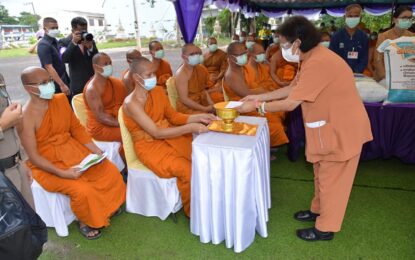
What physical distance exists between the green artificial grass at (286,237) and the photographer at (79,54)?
6.61ft

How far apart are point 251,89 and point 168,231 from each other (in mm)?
2001

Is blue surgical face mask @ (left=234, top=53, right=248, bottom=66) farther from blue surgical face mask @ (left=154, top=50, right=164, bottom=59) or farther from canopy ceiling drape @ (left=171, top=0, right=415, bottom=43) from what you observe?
blue surgical face mask @ (left=154, top=50, right=164, bottom=59)

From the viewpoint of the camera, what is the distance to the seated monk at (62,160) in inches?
85.8

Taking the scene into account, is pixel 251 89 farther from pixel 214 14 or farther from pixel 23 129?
pixel 214 14

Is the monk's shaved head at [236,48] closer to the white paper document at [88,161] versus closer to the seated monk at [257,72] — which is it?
the seated monk at [257,72]

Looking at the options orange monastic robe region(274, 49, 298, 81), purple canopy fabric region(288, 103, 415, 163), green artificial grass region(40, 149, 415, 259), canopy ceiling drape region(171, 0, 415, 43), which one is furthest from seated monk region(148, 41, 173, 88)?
green artificial grass region(40, 149, 415, 259)

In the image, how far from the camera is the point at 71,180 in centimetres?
229

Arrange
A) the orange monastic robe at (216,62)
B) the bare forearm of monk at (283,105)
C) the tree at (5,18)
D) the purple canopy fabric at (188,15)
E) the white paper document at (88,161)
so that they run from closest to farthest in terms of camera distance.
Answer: the bare forearm of monk at (283,105), the white paper document at (88,161), the purple canopy fabric at (188,15), the orange monastic robe at (216,62), the tree at (5,18)

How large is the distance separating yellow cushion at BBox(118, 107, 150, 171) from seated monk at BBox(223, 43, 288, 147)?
1.45 metres

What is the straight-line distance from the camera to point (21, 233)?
1.19 meters

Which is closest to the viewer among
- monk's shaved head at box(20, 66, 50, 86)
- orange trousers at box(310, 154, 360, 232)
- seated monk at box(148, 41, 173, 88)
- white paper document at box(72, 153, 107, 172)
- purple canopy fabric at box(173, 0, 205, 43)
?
orange trousers at box(310, 154, 360, 232)

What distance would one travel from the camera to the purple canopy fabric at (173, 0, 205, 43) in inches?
157

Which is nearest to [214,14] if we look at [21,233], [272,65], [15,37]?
[15,37]

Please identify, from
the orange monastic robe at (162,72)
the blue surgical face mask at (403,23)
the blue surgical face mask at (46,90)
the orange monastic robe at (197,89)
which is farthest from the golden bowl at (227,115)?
the blue surgical face mask at (403,23)
